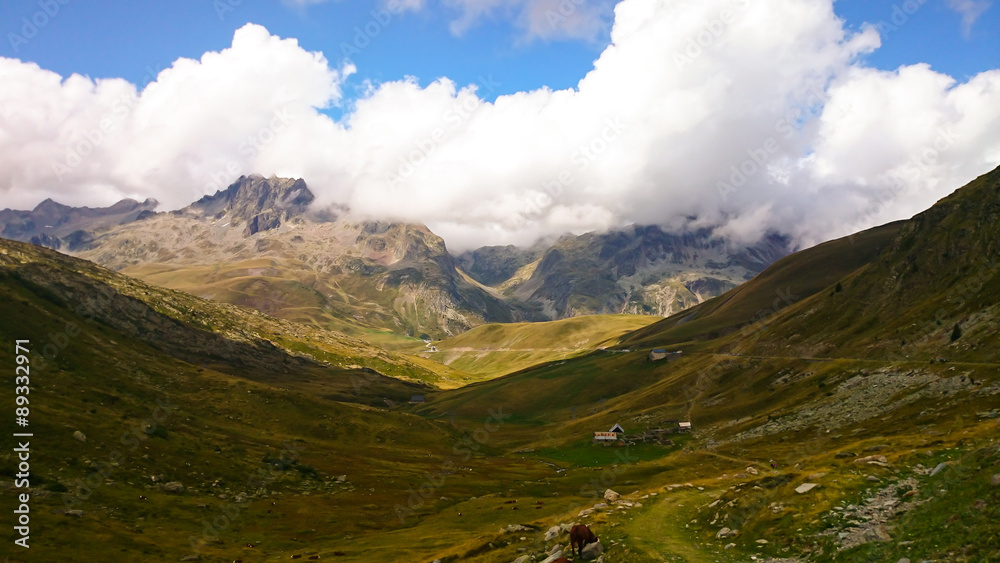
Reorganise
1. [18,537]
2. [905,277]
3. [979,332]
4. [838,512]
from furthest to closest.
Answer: [905,277] < [979,332] < [18,537] < [838,512]

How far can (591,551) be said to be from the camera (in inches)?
1240

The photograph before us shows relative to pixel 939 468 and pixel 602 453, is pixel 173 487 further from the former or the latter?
pixel 602 453

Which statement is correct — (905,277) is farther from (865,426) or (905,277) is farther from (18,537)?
(18,537)

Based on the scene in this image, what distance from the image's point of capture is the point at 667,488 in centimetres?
5138

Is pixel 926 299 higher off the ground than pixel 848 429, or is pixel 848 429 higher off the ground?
pixel 926 299

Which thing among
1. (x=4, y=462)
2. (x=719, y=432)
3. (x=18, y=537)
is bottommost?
(x=719, y=432)

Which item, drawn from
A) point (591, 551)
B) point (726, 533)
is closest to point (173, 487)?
point (591, 551)

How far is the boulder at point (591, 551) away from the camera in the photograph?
31.3m

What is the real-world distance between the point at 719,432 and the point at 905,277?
2749 inches

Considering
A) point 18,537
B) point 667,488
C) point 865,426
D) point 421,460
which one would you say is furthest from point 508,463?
point 18,537

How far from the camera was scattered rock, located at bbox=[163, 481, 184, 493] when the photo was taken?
76.6 meters

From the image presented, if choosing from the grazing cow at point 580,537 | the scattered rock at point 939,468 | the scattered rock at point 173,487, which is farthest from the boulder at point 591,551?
the scattered rock at point 173,487

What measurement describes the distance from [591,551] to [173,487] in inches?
2767

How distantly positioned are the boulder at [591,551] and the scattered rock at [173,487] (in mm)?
69232
